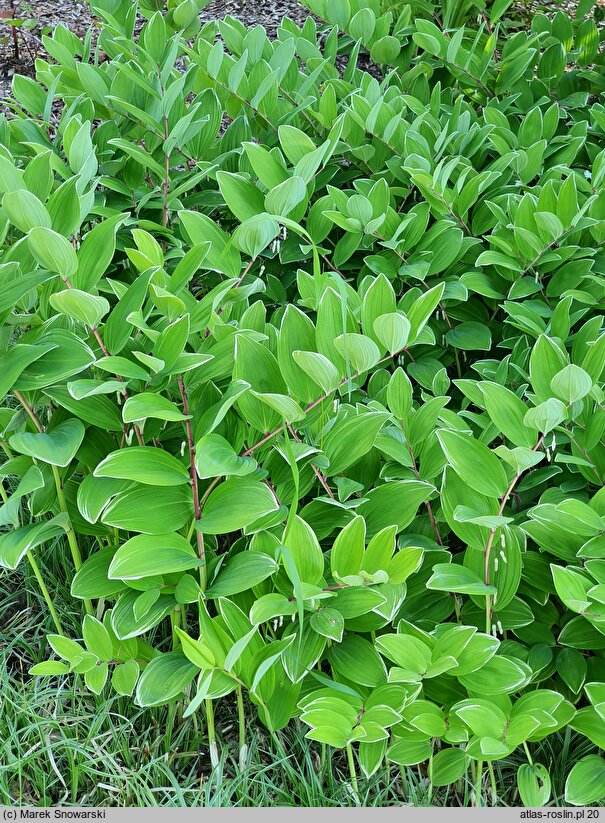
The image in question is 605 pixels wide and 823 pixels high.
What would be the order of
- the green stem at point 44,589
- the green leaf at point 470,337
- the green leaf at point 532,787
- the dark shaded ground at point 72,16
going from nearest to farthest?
the green leaf at point 532,787
the green stem at point 44,589
the green leaf at point 470,337
the dark shaded ground at point 72,16

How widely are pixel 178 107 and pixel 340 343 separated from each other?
1081 millimetres

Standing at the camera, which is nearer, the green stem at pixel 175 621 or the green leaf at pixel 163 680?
the green leaf at pixel 163 680

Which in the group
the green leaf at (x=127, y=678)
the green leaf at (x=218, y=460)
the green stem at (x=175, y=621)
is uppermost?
the green leaf at (x=218, y=460)

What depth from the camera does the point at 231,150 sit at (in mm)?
1992

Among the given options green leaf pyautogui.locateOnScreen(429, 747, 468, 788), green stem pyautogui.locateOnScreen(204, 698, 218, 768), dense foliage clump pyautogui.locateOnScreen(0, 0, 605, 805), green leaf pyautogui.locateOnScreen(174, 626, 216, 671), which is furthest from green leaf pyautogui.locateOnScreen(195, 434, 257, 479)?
green leaf pyautogui.locateOnScreen(429, 747, 468, 788)

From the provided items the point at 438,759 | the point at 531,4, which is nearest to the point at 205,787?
the point at 438,759

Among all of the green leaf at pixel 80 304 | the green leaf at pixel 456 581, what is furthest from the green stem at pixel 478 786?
the green leaf at pixel 80 304

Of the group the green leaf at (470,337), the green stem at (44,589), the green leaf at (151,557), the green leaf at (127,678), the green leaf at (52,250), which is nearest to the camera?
the green leaf at (52,250)

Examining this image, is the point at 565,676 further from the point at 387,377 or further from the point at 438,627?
the point at 387,377

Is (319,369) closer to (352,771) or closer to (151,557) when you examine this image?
(151,557)

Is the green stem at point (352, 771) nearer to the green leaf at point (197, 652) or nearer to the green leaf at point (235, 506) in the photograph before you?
the green leaf at point (197, 652)

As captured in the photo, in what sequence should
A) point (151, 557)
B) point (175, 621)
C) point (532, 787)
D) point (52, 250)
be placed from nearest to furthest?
point (52, 250)
point (151, 557)
point (532, 787)
point (175, 621)

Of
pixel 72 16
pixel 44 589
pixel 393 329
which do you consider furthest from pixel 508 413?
pixel 72 16

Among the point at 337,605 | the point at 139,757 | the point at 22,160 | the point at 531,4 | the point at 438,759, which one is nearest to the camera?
the point at 337,605
